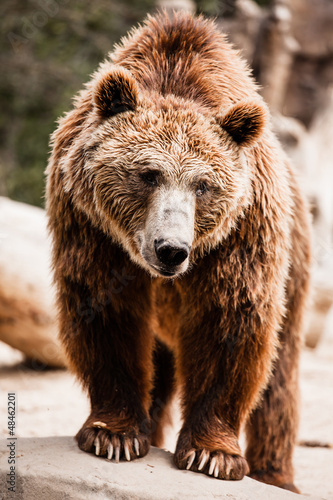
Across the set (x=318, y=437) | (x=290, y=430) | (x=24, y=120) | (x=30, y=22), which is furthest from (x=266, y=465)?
(x=24, y=120)

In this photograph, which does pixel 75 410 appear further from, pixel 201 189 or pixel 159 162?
pixel 159 162

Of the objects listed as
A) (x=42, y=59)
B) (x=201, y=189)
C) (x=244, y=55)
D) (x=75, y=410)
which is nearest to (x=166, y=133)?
(x=201, y=189)

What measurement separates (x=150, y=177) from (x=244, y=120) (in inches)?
24.9

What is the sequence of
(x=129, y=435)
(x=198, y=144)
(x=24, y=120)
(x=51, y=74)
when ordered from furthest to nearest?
(x=24, y=120)
(x=51, y=74)
(x=129, y=435)
(x=198, y=144)

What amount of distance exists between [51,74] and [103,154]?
11.6 meters

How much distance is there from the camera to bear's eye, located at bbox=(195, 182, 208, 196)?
12.2ft

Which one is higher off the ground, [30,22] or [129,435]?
[30,22]

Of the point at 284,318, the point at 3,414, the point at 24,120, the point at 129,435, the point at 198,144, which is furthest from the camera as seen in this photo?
the point at 24,120

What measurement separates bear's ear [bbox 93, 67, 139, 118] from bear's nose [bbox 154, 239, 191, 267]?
2.85 feet

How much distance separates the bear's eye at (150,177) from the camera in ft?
12.0

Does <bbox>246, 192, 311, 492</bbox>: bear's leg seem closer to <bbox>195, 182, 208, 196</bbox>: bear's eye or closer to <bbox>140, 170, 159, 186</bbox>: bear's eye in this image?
<bbox>195, 182, 208, 196</bbox>: bear's eye

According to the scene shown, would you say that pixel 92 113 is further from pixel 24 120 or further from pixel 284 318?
pixel 24 120

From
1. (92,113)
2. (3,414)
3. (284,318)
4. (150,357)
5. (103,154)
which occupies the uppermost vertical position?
(92,113)

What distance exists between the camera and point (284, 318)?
4.66 m
